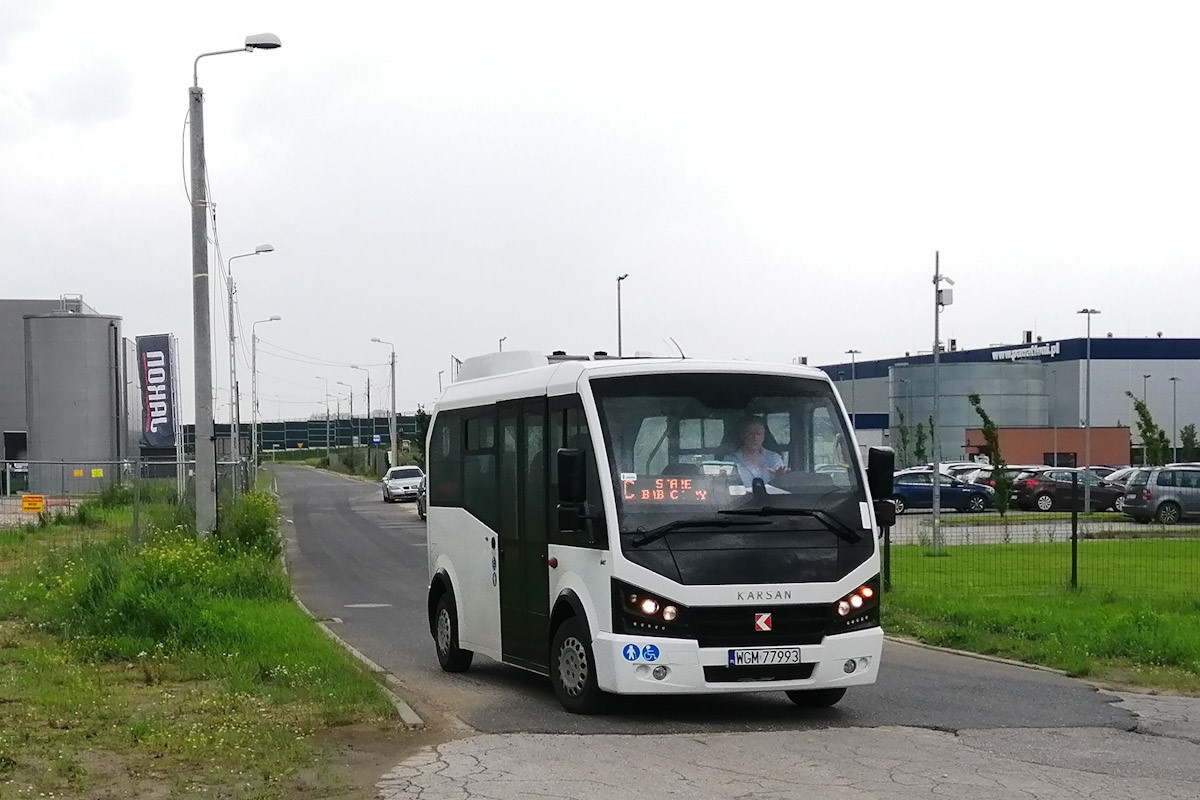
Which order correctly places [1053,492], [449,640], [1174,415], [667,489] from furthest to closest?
[1174,415]
[1053,492]
[449,640]
[667,489]

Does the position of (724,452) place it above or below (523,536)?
above

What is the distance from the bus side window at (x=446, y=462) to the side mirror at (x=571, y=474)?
137 inches

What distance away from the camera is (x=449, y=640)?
1430cm

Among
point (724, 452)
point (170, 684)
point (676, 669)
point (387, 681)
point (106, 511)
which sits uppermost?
point (724, 452)

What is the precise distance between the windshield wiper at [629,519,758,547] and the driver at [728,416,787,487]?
0.35m

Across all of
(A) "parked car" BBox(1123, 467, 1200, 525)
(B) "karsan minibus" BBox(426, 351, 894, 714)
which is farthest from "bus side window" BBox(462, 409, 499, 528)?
(A) "parked car" BBox(1123, 467, 1200, 525)

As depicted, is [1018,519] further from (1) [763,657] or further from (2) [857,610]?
(1) [763,657]

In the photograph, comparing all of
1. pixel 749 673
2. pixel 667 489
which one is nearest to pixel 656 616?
pixel 749 673

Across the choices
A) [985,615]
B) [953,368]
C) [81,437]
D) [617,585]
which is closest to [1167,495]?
[985,615]

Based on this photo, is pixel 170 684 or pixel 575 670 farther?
pixel 170 684

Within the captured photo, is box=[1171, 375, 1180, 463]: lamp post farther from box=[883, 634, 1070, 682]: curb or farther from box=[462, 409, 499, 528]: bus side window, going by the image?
box=[462, 409, 499, 528]: bus side window

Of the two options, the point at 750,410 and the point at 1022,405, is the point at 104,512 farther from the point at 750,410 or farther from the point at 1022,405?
the point at 1022,405

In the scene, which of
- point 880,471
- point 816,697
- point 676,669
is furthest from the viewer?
point 816,697

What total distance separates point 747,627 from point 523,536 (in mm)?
2451
